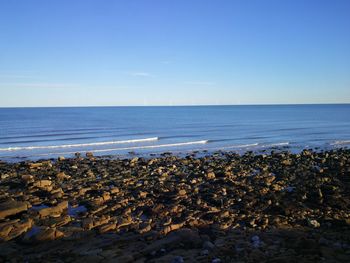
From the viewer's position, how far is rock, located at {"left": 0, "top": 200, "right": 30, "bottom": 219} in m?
11.8

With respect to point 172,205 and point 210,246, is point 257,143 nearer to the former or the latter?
point 172,205

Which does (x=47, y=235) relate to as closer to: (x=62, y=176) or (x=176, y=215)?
(x=176, y=215)

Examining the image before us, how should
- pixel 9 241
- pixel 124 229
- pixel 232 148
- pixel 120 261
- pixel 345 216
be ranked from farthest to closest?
pixel 232 148 → pixel 345 216 → pixel 124 229 → pixel 9 241 → pixel 120 261

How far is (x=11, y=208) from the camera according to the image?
39.9ft

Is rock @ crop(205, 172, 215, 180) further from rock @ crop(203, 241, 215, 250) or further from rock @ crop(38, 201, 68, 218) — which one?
rock @ crop(203, 241, 215, 250)

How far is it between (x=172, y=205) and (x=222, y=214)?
2.18 m

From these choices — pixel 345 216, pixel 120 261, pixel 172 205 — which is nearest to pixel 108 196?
pixel 172 205

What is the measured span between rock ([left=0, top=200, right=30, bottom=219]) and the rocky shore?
0.11ft

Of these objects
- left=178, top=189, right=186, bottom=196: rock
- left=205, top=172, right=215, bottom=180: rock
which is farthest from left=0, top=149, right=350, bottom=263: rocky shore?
left=205, top=172, right=215, bottom=180: rock

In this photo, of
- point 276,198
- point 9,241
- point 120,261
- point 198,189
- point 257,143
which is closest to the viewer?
point 120,261

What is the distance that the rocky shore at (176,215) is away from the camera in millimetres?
8586

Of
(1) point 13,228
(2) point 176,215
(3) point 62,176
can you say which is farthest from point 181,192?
(3) point 62,176

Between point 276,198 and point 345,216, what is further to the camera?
point 276,198

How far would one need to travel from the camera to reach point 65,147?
3588 cm
